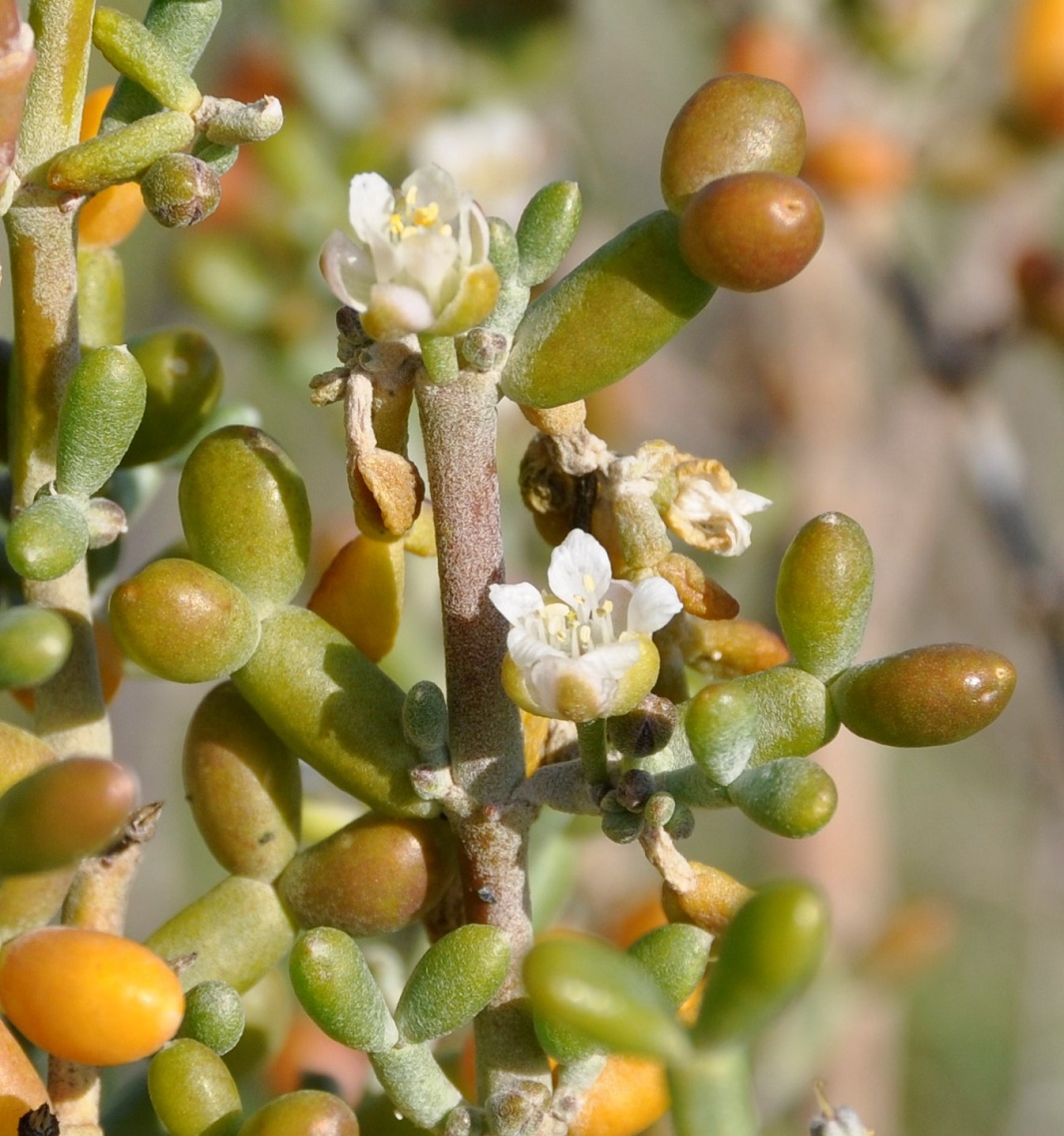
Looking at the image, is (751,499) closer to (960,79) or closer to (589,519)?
(589,519)

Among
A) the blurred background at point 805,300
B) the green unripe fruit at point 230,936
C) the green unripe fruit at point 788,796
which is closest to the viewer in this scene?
the green unripe fruit at point 788,796

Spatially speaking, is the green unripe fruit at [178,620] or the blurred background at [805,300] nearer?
the green unripe fruit at [178,620]

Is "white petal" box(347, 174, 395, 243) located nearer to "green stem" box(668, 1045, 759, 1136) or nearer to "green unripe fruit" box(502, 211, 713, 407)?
"green unripe fruit" box(502, 211, 713, 407)

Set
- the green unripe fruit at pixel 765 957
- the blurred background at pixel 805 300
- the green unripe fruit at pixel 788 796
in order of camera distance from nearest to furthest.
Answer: the green unripe fruit at pixel 765 957 < the green unripe fruit at pixel 788 796 < the blurred background at pixel 805 300

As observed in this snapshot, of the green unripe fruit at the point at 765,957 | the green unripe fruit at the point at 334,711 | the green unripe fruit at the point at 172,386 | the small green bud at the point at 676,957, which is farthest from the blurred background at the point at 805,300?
the green unripe fruit at the point at 765,957

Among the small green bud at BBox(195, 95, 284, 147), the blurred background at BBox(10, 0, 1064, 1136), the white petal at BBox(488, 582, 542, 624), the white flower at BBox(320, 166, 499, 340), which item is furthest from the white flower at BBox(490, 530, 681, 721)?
the blurred background at BBox(10, 0, 1064, 1136)

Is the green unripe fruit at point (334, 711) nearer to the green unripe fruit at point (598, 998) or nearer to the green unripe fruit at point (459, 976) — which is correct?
the green unripe fruit at point (459, 976)
